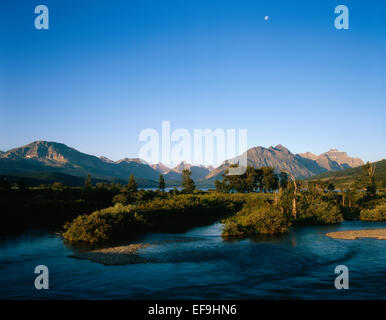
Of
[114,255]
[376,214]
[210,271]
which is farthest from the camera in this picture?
[376,214]

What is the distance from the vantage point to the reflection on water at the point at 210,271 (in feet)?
64.5

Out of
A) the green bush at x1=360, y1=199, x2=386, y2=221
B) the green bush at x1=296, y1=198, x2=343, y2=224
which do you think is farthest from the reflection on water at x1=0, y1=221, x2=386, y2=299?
the green bush at x1=360, y1=199, x2=386, y2=221

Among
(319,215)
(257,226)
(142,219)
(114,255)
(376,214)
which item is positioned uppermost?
(142,219)

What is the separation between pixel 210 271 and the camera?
24562mm

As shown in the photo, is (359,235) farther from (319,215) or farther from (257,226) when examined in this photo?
(319,215)

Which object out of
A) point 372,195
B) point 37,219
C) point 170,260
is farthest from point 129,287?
point 372,195

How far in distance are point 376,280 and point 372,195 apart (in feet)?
191

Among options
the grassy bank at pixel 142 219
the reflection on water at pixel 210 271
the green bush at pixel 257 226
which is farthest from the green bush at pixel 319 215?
the grassy bank at pixel 142 219

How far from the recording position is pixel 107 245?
117 feet

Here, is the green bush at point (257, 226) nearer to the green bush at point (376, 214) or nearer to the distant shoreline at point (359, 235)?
the distant shoreline at point (359, 235)

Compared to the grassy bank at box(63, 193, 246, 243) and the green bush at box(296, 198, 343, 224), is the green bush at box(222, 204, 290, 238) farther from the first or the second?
the green bush at box(296, 198, 343, 224)

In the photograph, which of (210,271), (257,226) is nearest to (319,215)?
(257,226)

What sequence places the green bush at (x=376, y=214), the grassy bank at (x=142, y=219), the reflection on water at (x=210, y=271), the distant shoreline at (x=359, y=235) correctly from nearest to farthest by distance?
the reflection on water at (x=210, y=271) → the grassy bank at (x=142, y=219) → the distant shoreline at (x=359, y=235) → the green bush at (x=376, y=214)
